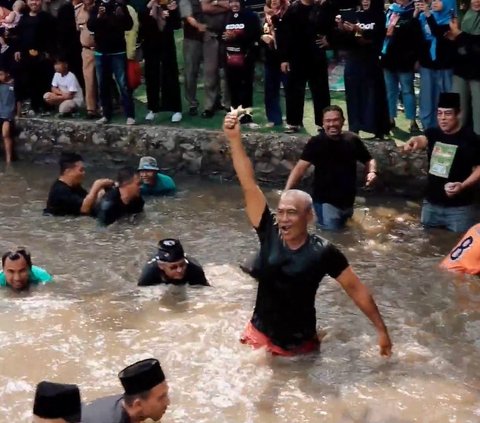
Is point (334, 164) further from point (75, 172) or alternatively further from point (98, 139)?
point (98, 139)

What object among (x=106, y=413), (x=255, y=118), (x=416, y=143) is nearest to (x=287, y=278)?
(x=106, y=413)

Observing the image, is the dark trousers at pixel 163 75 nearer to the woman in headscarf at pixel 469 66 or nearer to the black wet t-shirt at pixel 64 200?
the black wet t-shirt at pixel 64 200

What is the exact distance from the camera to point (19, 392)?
6.43 m

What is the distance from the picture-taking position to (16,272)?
8.09m

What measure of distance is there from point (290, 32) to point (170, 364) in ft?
18.8

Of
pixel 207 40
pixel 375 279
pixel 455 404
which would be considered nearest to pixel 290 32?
pixel 207 40

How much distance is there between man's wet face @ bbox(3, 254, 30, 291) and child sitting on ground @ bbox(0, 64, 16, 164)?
18.9 ft

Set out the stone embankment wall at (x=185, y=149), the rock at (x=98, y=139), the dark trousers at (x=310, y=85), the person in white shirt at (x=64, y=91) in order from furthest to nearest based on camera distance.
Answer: the person in white shirt at (x=64, y=91) < the rock at (x=98, y=139) < the dark trousers at (x=310, y=85) < the stone embankment wall at (x=185, y=149)

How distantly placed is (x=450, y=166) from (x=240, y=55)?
3.81 m

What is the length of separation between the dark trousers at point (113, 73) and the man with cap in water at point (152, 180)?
167 centimetres

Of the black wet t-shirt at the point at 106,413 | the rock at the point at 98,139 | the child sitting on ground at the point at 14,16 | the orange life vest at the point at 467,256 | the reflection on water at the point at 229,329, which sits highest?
the child sitting on ground at the point at 14,16

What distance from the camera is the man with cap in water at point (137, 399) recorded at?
4.52 m

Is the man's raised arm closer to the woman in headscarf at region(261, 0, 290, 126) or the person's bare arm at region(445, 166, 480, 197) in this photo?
the person's bare arm at region(445, 166, 480, 197)

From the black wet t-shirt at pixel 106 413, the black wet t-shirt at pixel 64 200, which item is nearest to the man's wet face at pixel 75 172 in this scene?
the black wet t-shirt at pixel 64 200
